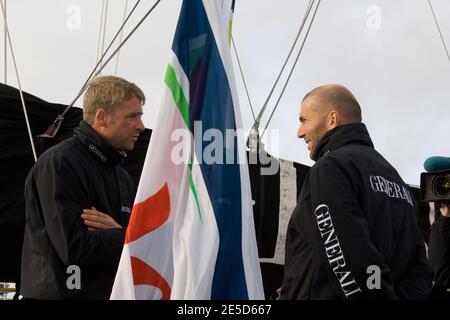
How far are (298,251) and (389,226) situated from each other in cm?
30

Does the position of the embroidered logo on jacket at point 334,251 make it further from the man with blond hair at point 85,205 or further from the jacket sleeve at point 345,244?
the man with blond hair at point 85,205

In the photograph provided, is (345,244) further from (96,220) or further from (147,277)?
(96,220)

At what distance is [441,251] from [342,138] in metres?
2.39

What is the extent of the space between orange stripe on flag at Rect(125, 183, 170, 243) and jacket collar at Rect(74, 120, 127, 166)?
0.67 m

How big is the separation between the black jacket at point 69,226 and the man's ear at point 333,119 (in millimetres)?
836

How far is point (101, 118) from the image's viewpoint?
3.01 m

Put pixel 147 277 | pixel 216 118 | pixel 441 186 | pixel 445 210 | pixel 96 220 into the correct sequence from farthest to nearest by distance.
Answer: pixel 445 210, pixel 441 186, pixel 96 220, pixel 216 118, pixel 147 277

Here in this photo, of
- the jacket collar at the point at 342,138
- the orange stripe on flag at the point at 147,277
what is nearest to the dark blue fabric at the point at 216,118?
the orange stripe on flag at the point at 147,277

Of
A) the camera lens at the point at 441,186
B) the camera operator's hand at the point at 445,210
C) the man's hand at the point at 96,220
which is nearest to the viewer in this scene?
the man's hand at the point at 96,220

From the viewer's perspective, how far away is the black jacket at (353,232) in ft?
7.48

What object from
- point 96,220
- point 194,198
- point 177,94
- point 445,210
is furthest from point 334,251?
point 445,210

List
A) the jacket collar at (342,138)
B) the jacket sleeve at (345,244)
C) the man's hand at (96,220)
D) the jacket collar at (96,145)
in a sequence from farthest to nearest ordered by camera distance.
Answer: the jacket collar at (96,145) → the man's hand at (96,220) → the jacket collar at (342,138) → the jacket sleeve at (345,244)

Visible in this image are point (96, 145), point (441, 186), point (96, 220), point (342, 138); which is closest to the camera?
point (342, 138)

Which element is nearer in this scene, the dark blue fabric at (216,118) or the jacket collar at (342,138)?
the dark blue fabric at (216,118)
